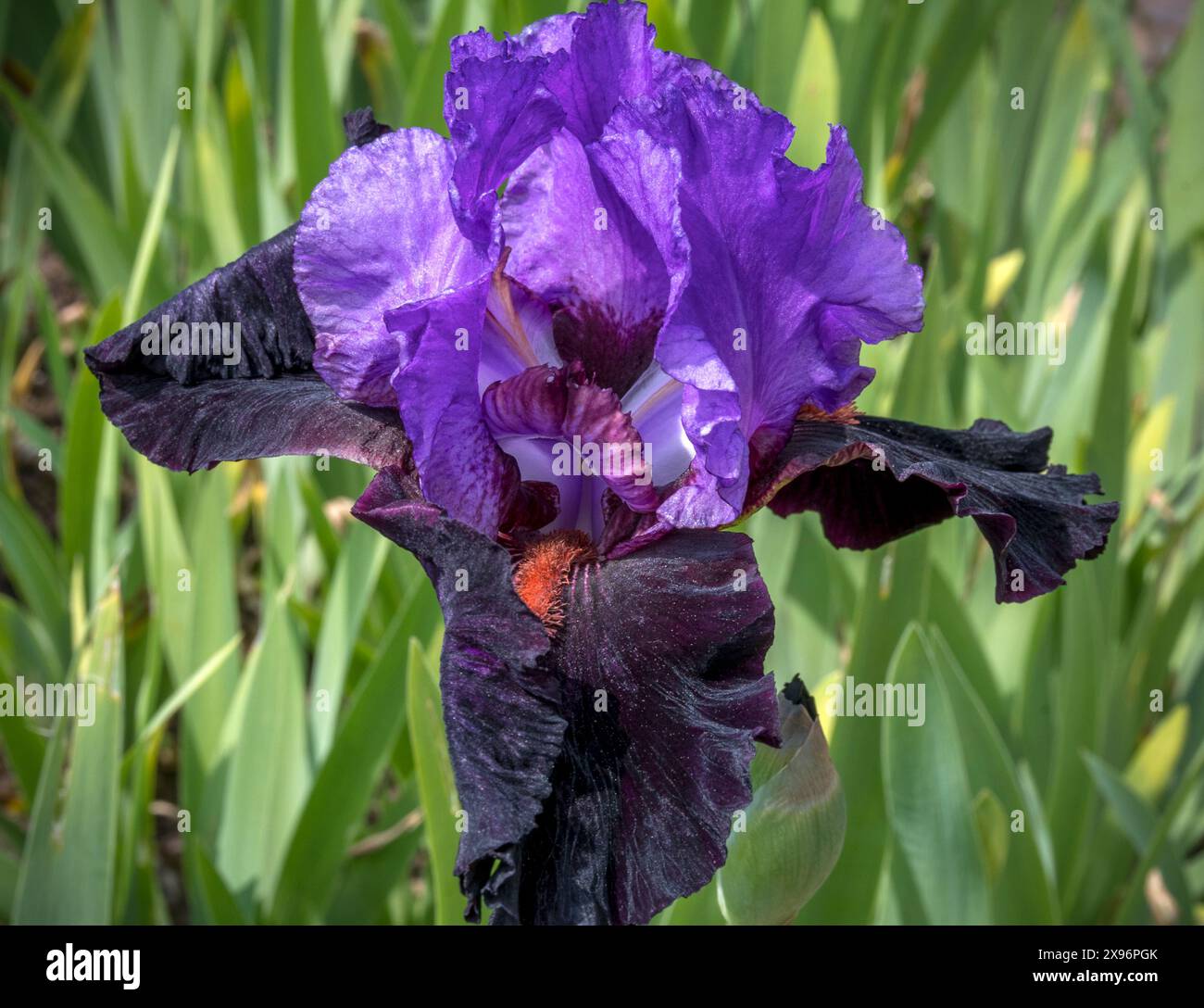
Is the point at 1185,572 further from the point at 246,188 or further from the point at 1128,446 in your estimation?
the point at 246,188

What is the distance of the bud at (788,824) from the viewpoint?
0.71m

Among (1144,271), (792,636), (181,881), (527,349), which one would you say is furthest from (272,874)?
(1144,271)

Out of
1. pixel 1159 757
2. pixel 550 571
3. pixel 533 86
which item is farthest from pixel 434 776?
pixel 1159 757

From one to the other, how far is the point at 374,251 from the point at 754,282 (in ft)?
0.75

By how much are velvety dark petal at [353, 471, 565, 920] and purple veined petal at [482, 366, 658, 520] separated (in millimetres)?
93

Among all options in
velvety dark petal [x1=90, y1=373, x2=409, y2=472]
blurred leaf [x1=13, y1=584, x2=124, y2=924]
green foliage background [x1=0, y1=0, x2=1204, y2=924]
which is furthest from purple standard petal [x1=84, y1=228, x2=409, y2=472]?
blurred leaf [x1=13, y1=584, x2=124, y2=924]

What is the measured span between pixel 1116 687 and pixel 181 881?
1265 mm

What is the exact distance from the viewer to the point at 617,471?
2.26 feet

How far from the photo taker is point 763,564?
3.81ft

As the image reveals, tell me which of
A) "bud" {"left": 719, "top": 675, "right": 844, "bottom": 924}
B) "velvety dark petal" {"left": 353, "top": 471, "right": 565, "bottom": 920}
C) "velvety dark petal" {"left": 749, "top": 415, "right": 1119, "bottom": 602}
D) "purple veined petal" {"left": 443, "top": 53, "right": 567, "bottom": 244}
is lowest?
"bud" {"left": 719, "top": 675, "right": 844, "bottom": 924}

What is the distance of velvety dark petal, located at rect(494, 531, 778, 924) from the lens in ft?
1.97

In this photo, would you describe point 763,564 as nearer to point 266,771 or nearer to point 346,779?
point 346,779

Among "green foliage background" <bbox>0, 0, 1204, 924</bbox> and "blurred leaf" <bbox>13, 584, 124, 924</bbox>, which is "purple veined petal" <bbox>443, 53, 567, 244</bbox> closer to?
"green foliage background" <bbox>0, 0, 1204, 924</bbox>

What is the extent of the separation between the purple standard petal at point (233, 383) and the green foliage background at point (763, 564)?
21 cm
